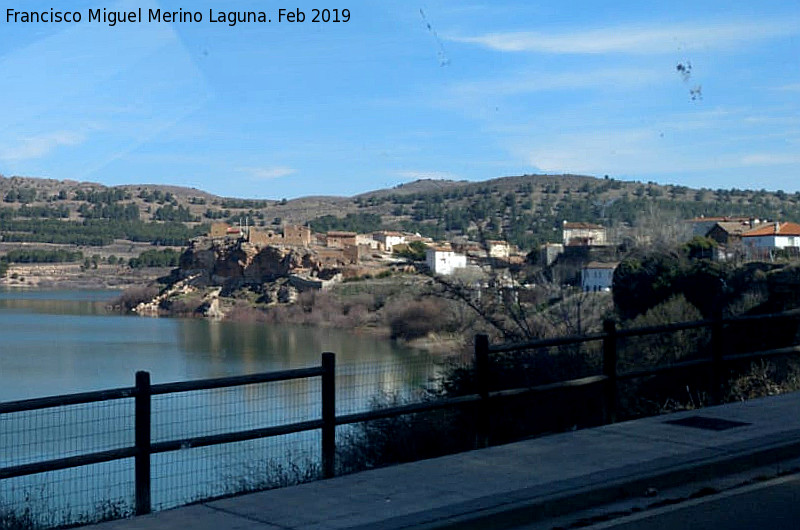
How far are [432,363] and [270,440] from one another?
299cm

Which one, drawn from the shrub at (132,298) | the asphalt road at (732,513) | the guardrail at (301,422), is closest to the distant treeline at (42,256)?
the shrub at (132,298)

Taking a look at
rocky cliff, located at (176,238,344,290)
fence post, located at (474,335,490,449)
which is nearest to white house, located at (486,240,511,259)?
fence post, located at (474,335,490,449)

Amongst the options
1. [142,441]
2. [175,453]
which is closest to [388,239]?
[175,453]

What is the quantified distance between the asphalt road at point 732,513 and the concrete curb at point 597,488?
40 centimetres

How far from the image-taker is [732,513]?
309 inches

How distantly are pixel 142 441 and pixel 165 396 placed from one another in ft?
21.8

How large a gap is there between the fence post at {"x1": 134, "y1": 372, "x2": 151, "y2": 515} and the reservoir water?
1.70ft

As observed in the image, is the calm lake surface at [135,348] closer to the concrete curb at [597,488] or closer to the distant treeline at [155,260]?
the concrete curb at [597,488]

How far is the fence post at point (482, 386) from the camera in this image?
1005 centimetres

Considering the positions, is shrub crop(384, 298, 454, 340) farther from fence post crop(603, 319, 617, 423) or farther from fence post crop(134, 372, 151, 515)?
fence post crop(134, 372, 151, 515)

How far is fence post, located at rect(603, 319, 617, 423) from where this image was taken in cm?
1113

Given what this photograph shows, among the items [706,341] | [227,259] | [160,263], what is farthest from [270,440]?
[160,263]

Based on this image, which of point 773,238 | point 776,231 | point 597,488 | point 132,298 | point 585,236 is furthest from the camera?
point 776,231

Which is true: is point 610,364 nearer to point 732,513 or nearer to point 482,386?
point 482,386
